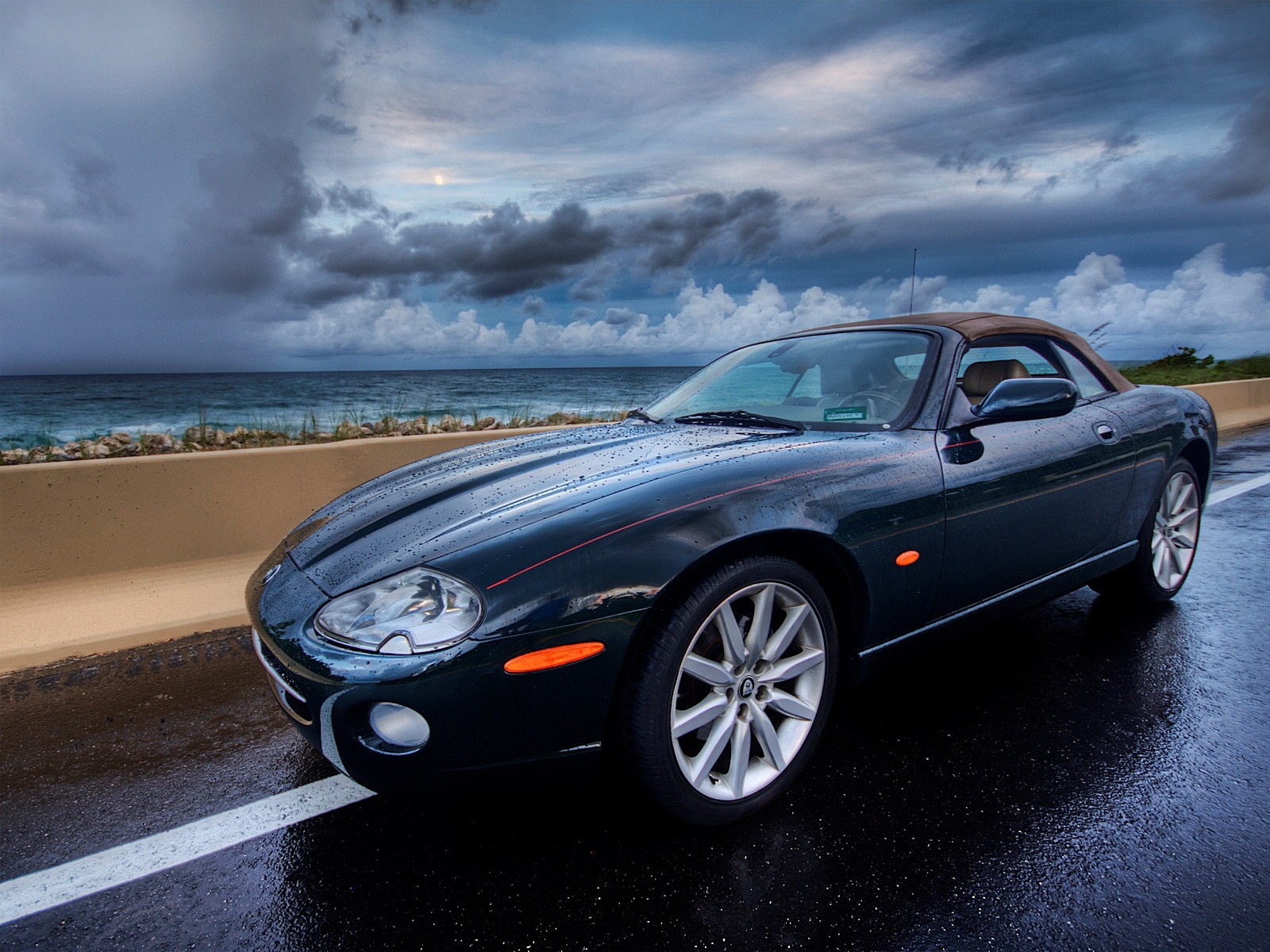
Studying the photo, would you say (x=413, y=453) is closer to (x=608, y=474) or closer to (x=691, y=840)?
(x=608, y=474)

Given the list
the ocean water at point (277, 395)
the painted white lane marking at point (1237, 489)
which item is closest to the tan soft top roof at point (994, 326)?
the painted white lane marking at point (1237, 489)

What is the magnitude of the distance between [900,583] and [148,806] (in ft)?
7.65

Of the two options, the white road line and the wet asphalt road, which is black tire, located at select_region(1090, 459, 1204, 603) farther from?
the white road line

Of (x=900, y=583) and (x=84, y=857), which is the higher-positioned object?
(x=900, y=583)

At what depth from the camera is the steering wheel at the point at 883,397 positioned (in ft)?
8.38

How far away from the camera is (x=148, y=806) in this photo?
2.11 m

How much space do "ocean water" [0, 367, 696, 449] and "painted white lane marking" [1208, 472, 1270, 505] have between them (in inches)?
238

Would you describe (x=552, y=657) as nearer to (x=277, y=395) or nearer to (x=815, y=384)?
(x=815, y=384)

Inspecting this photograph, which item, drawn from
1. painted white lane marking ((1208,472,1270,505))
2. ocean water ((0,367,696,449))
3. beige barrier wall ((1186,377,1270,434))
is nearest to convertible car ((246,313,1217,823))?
painted white lane marking ((1208,472,1270,505))

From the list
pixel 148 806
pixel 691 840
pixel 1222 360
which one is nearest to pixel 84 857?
pixel 148 806

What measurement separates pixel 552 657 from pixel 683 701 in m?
0.48

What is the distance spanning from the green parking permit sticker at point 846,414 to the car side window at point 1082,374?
1.24 meters

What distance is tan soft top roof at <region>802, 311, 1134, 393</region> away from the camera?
9.45 ft

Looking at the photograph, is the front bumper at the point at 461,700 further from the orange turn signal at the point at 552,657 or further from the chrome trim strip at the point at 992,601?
the chrome trim strip at the point at 992,601
